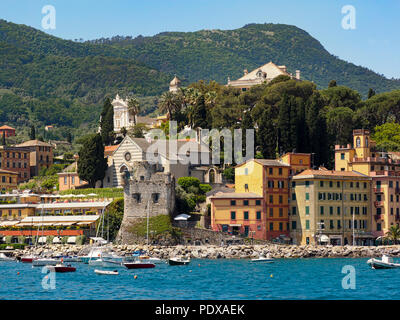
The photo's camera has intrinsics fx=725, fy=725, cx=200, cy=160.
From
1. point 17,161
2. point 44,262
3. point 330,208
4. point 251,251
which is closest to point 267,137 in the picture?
point 330,208

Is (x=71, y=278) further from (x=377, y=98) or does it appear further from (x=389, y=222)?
(x=377, y=98)

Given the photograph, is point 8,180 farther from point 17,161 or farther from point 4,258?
point 4,258

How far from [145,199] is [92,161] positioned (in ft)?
60.3

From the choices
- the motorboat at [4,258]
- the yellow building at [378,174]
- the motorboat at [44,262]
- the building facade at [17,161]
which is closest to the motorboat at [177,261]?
the motorboat at [44,262]

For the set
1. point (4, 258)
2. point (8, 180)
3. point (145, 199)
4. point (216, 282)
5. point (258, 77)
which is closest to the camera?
point (216, 282)

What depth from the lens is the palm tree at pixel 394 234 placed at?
79.6 metres

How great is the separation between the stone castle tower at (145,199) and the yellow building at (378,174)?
2131 cm

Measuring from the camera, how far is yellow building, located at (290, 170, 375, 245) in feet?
255

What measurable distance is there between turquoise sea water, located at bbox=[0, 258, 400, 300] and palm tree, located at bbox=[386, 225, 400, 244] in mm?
12937

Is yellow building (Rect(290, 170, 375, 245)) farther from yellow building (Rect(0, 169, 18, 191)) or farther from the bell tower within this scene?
yellow building (Rect(0, 169, 18, 191))

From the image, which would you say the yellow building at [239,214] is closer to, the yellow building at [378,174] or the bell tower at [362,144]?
the yellow building at [378,174]

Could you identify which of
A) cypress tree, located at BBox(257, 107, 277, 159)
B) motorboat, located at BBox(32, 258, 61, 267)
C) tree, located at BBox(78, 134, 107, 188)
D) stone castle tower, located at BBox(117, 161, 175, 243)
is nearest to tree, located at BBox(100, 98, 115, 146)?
tree, located at BBox(78, 134, 107, 188)

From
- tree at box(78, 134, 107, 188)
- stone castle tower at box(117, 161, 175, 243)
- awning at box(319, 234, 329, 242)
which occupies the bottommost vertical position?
awning at box(319, 234, 329, 242)

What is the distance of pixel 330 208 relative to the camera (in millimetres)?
78562
